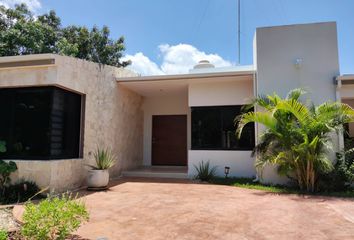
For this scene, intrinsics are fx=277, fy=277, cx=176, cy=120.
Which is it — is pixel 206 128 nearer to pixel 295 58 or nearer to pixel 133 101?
pixel 133 101

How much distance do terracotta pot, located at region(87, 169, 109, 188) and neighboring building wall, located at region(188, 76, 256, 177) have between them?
3.31 metres

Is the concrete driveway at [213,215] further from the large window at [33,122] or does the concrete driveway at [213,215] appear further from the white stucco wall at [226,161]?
the white stucco wall at [226,161]

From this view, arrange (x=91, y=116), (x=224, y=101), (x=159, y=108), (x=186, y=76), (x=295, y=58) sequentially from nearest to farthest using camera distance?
(x=91, y=116)
(x=295, y=58)
(x=186, y=76)
(x=224, y=101)
(x=159, y=108)

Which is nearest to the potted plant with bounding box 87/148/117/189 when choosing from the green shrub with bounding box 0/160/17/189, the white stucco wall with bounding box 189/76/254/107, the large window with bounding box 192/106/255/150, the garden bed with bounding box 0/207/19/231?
the green shrub with bounding box 0/160/17/189

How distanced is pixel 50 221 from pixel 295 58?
7966 mm

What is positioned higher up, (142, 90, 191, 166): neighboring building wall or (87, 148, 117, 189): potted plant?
(142, 90, 191, 166): neighboring building wall

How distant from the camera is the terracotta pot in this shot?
7.35 m

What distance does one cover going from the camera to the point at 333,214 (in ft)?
16.3

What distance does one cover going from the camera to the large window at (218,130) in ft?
31.1

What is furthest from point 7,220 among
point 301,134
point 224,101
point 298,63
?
point 298,63

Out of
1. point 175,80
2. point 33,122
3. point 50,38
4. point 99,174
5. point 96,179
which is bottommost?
point 96,179

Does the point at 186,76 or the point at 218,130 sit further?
the point at 218,130

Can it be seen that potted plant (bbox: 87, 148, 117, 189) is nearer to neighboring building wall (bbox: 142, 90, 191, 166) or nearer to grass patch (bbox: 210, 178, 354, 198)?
grass patch (bbox: 210, 178, 354, 198)

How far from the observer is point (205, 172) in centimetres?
925
